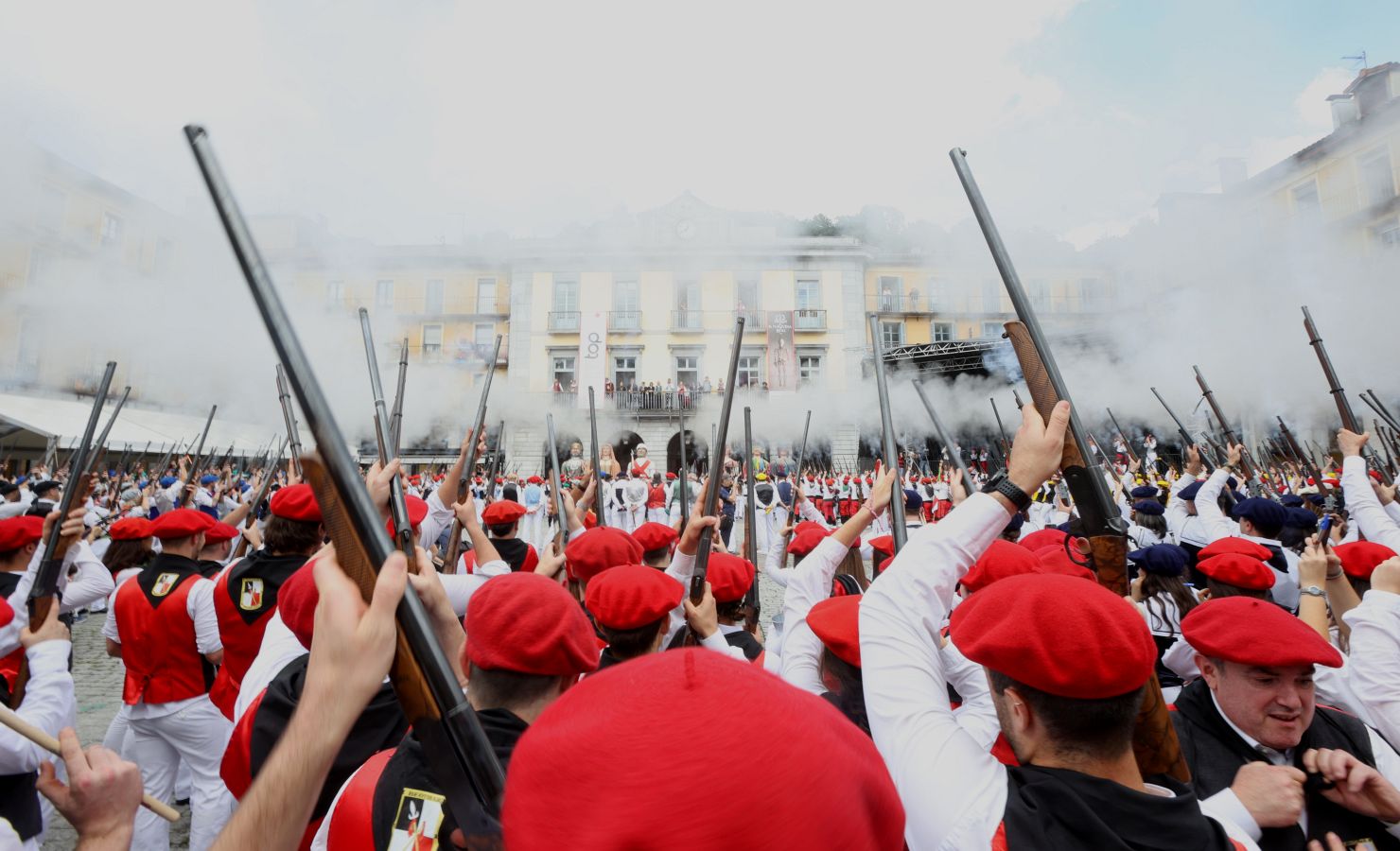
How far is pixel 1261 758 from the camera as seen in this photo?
A: 6.57 ft

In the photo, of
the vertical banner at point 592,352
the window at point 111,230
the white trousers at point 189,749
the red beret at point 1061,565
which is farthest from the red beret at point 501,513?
the vertical banner at point 592,352

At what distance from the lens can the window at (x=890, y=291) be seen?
35.9 m

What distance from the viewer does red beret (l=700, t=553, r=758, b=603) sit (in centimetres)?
365

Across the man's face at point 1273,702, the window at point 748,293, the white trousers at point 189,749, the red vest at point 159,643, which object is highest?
the window at point 748,293

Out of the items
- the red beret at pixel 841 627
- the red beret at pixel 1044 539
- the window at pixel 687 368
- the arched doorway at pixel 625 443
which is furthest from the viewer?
the window at pixel 687 368

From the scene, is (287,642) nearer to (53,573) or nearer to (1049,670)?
(53,573)

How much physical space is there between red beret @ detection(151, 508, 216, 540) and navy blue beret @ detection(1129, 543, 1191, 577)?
5.03m

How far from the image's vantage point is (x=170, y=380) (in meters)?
22.4

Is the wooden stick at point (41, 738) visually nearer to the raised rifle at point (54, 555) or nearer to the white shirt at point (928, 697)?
the raised rifle at point (54, 555)

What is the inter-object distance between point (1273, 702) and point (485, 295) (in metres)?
37.0

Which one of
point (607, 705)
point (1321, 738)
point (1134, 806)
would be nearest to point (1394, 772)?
point (1321, 738)

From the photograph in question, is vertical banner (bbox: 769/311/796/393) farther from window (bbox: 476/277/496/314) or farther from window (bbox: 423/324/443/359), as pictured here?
window (bbox: 423/324/443/359)

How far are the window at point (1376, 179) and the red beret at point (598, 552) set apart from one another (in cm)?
2401

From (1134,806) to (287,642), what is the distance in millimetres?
2768
